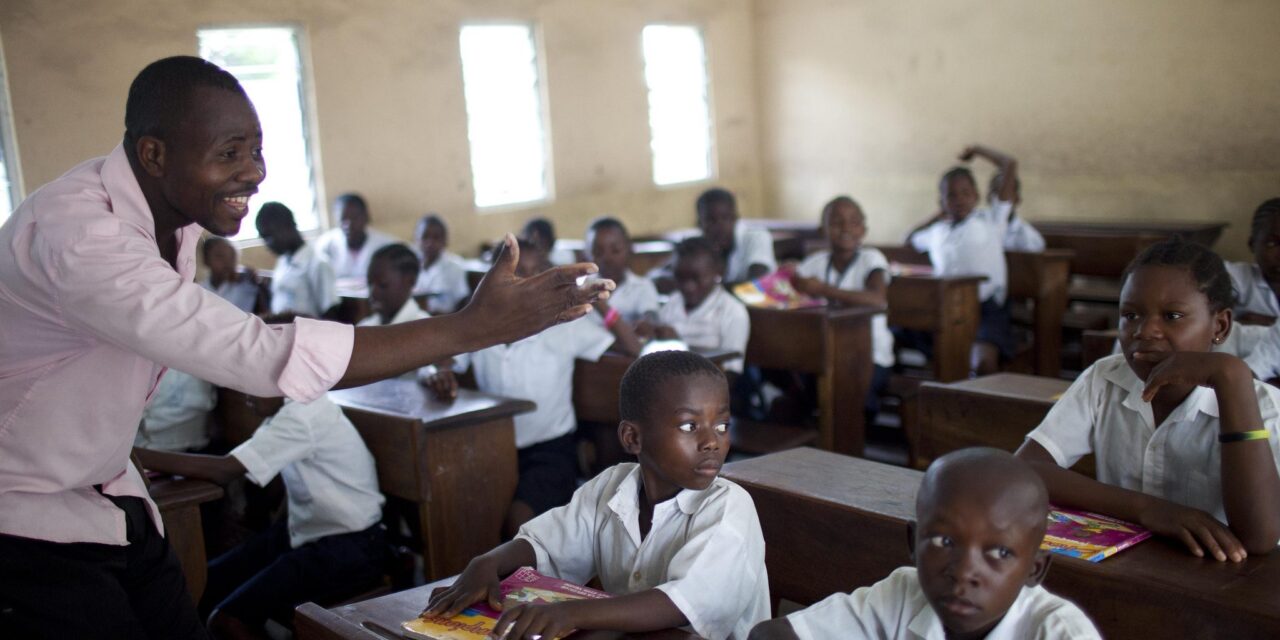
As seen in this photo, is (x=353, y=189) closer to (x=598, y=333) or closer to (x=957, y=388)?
(x=598, y=333)

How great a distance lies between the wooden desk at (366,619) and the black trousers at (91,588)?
8.1 inches

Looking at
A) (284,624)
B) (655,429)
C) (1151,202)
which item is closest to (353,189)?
(284,624)

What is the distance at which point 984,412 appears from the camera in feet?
8.80

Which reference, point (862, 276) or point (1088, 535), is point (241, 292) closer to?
point (862, 276)

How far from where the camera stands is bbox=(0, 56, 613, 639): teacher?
1289 millimetres

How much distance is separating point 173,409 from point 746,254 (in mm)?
2755

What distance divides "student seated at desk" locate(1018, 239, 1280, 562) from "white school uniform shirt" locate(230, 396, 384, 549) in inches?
66.7

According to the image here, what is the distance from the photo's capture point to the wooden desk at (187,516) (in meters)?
2.43

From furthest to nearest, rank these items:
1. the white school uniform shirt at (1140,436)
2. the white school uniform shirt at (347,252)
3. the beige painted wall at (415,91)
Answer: the white school uniform shirt at (347,252) → the beige painted wall at (415,91) → the white school uniform shirt at (1140,436)

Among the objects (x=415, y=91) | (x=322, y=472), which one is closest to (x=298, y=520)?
(x=322, y=472)

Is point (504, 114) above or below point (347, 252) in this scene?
above

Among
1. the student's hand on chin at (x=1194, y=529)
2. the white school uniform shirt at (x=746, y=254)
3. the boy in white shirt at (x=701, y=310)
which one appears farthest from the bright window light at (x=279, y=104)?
the student's hand on chin at (x=1194, y=529)

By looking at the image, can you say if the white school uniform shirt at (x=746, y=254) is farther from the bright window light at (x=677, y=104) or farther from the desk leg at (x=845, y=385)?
the bright window light at (x=677, y=104)

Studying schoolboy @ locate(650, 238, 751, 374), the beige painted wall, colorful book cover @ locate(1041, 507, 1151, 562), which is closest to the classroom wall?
the beige painted wall
